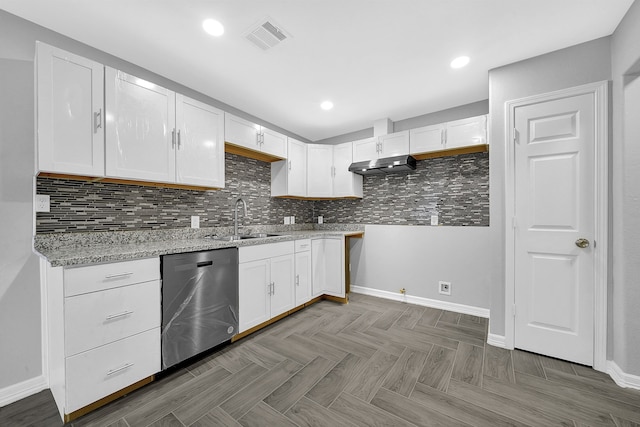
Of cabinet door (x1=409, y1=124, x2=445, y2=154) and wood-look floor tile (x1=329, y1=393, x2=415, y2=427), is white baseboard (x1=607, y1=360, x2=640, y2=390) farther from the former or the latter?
cabinet door (x1=409, y1=124, x2=445, y2=154)

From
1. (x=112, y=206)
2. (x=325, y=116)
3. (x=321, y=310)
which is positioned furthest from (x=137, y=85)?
(x=321, y=310)

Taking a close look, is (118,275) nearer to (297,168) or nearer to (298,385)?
(298,385)

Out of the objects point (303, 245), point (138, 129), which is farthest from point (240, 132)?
point (303, 245)

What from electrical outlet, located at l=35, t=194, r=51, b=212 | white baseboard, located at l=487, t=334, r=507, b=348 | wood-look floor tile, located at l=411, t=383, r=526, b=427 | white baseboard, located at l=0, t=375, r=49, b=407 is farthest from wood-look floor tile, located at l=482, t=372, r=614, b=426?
electrical outlet, located at l=35, t=194, r=51, b=212

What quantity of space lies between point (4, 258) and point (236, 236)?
64.3 inches

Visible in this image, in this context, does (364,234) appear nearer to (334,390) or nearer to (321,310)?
(321,310)

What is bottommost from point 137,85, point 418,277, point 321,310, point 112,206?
point 321,310

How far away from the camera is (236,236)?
282cm

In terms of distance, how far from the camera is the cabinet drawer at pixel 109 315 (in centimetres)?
134

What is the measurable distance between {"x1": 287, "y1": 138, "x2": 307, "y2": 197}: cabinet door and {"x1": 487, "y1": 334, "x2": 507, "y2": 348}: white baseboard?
2611mm

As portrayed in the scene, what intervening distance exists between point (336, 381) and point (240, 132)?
8.05 feet

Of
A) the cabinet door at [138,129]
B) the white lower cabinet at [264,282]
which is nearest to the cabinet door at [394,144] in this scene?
the white lower cabinet at [264,282]

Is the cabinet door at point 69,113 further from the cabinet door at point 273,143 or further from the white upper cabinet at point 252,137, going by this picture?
the cabinet door at point 273,143

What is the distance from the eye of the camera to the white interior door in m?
1.86
